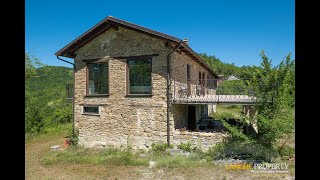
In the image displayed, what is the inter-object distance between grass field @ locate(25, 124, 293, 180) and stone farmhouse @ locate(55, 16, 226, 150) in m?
1.13

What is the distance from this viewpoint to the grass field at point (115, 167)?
8.37 meters

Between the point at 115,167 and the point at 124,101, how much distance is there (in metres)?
3.57

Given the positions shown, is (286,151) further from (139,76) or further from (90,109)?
(90,109)

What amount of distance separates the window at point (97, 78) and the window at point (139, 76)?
Answer: 148cm

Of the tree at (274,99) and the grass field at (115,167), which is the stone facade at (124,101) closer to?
the grass field at (115,167)

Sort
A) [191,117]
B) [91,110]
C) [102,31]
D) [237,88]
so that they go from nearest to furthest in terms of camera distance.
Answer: [102,31] < [237,88] < [91,110] < [191,117]

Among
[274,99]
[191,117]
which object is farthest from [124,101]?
[274,99]

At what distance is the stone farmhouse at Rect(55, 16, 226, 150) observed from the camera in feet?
37.1

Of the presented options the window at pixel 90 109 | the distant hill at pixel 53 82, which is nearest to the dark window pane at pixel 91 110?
the window at pixel 90 109

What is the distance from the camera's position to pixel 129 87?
12281 millimetres

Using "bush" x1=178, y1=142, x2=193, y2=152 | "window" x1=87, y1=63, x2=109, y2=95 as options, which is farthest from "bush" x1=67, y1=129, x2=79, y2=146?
"bush" x1=178, y1=142, x2=193, y2=152

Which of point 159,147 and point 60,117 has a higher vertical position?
point 60,117
